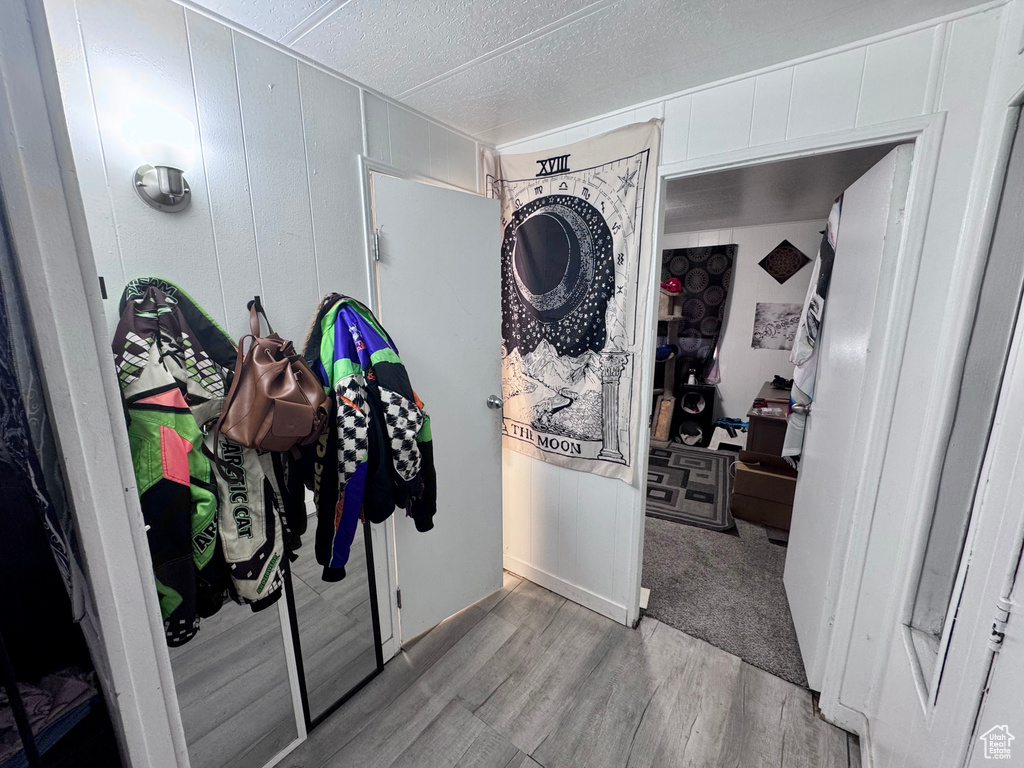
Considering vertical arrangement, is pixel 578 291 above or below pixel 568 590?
above

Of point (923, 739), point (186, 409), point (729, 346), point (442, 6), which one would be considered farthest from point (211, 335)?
point (729, 346)

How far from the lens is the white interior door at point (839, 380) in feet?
4.34

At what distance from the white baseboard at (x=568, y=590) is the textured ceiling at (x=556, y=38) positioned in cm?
215

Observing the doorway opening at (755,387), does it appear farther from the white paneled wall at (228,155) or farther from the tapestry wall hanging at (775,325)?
the white paneled wall at (228,155)

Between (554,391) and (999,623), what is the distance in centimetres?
147

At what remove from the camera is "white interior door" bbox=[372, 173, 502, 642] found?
1.62m

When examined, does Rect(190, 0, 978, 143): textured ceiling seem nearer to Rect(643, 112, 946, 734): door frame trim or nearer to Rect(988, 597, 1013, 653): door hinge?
Rect(643, 112, 946, 734): door frame trim

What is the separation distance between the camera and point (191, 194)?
1.12 m

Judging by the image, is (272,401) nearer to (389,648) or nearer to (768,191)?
(389,648)

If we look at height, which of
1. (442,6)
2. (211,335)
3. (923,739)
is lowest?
(923,739)

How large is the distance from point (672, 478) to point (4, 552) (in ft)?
11.9

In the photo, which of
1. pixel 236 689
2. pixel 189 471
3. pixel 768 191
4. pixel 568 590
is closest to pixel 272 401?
pixel 189 471

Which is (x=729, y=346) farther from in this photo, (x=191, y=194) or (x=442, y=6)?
(x=191, y=194)

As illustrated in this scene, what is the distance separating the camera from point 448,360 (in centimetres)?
180
